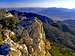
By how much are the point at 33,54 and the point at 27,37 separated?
5.78ft

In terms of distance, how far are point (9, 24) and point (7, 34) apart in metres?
3.04

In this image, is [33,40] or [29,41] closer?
[29,41]

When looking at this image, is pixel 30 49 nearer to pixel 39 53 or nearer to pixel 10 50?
pixel 39 53

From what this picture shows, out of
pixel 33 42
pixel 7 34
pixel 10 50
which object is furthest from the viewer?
pixel 33 42

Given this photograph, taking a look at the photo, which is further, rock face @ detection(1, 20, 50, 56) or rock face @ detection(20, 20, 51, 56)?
rock face @ detection(20, 20, 51, 56)

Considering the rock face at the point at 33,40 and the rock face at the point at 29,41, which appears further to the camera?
the rock face at the point at 33,40

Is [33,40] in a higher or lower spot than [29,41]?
lower

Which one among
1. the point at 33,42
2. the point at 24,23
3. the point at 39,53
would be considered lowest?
the point at 39,53

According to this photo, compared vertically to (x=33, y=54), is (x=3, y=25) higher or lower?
higher

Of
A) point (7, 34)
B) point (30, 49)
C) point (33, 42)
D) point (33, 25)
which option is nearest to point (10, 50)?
point (7, 34)

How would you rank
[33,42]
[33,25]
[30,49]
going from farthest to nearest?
[33,25] < [33,42] < [30,49]

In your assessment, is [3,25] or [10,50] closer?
[10,50]

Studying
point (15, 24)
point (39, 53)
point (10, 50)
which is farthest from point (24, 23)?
point (10, 50)

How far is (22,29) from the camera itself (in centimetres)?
2536
